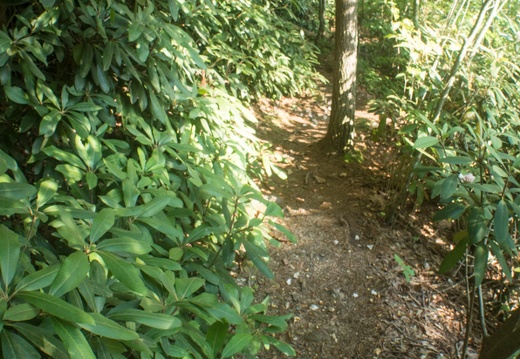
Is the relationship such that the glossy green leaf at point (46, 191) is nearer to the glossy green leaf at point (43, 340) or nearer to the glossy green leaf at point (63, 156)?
the glossy green leaf at point (63, 156)

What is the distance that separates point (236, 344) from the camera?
4.79 feet

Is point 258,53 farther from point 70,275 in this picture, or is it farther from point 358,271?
point 70,275

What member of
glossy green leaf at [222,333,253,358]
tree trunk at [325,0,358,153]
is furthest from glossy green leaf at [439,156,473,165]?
tree trunk at [325,0,358,153]

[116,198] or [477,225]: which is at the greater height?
[477,225]

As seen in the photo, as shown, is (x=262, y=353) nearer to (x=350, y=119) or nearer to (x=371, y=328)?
(x=371, y=328)

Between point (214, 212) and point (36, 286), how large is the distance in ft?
4.96

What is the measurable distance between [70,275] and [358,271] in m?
2.79

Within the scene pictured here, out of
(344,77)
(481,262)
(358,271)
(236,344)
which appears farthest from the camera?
(344,77)

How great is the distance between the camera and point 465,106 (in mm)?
3717

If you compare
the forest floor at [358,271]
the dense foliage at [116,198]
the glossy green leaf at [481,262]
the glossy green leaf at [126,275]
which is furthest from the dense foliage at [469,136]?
the glossy green leaf at [126,275]

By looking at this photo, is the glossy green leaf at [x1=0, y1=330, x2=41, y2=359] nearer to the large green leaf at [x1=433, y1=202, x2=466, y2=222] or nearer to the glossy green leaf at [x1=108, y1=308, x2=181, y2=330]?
the glossy green leaf at [x1=108, y1=308, x2=181, y2=330]

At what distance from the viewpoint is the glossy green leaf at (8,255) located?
0.99m

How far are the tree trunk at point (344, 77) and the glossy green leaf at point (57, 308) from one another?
4226 mm

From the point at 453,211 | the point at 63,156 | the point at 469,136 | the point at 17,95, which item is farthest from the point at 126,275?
the point at 469,136
